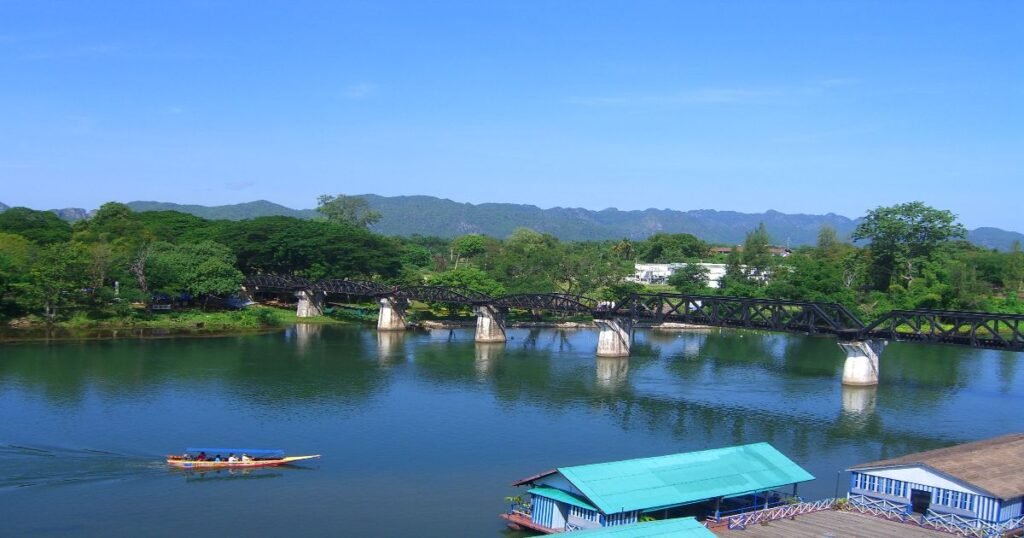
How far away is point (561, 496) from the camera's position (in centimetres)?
3133

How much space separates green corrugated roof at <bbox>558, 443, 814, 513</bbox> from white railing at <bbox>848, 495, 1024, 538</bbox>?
8.15 feet

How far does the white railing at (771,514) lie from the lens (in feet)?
99.5

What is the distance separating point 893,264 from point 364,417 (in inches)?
3795

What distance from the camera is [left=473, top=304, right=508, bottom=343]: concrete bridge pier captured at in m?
89.0

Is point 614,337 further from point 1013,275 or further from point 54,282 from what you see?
point 1013,275

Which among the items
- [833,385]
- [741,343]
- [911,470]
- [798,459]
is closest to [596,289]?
[741,343]

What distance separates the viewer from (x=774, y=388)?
2579 inches

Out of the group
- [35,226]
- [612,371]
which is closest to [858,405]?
[612,371]

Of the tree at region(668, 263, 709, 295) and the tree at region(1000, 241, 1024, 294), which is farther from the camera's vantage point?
the tree at region(1000, 241, 1024, 294)

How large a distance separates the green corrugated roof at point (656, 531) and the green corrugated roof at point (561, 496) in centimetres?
387

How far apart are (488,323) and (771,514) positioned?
5918 cm

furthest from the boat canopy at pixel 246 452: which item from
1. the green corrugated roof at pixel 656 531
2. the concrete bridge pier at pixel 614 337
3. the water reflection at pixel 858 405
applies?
the concrete bridge pier at pixel 614 337

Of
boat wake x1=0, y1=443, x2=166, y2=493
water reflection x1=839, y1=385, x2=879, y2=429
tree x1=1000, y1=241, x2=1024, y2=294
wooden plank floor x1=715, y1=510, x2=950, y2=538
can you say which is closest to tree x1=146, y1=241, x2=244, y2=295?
boat wake x1=0, y1=443, x2=166, y2=493

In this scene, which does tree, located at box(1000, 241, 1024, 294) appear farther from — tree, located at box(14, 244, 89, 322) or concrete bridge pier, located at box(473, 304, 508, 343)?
tree, located at box(14, 244, 89, 322)
